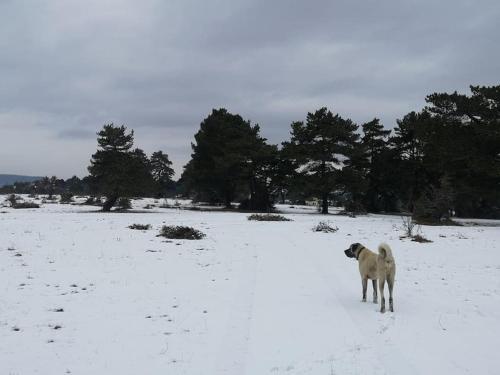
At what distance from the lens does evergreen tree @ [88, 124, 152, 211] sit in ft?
118

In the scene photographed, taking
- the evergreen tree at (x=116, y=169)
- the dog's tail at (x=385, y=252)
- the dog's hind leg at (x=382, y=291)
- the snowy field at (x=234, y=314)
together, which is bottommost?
the snowy field at (x=234, y=314)

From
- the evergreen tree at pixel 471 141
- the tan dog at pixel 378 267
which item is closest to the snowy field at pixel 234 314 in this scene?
the tan dog at pixel 378 267

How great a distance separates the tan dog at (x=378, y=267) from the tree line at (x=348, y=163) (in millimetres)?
23848

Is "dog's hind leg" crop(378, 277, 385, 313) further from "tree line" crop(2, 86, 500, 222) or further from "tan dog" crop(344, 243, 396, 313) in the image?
"tree line" crop(2, 86, 500, 222)

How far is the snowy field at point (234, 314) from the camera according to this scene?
5.18 metres

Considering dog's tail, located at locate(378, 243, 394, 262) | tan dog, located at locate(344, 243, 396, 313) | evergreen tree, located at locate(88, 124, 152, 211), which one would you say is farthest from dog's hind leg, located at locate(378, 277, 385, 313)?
evergreen tree, located at locate(88, 124, 152, 211)

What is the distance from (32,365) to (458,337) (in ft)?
19.2

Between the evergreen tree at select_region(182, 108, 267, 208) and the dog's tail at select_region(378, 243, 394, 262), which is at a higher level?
the evergreen tree at select_region(182, 108, 267, 208)

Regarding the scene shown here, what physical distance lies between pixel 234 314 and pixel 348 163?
37.2m

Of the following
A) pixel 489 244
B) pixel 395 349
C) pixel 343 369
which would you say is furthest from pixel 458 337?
pixel 489 244

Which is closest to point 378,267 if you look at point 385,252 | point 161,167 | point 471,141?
point 385,252

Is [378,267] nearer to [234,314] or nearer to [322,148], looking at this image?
[234,314]

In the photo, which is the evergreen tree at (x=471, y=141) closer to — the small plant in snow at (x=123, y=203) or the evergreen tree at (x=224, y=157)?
the evergreen tree at (x=224, y=157)

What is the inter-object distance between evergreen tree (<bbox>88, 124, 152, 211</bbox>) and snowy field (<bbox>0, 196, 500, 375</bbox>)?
22.5m
